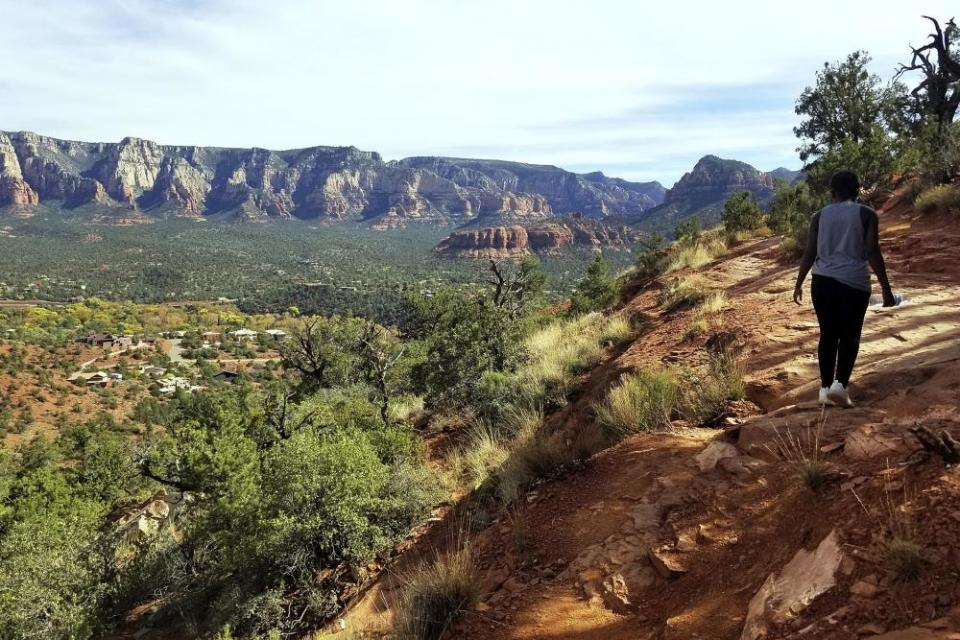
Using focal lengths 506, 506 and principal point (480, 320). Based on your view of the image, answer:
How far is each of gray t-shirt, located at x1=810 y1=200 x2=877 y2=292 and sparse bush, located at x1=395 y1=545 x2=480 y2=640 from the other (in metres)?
3.68

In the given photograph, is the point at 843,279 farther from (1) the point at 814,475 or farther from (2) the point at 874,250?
(1) the point at 814,475

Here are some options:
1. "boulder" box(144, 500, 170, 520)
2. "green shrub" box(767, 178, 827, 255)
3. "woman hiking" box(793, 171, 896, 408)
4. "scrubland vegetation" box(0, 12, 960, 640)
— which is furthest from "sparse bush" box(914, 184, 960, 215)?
"boulder" box(144, 500, 170, 520)

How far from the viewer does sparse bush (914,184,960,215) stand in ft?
34.0

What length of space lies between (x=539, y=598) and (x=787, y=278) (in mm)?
8203

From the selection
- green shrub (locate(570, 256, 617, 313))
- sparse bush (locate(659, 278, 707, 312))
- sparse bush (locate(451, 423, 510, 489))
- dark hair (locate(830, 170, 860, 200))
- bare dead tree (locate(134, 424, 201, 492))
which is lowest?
bare dead tree (locate(134, 424, 201, 492))

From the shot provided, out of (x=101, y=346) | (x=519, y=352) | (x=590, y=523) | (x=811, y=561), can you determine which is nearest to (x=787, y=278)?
(x=519, y=352)

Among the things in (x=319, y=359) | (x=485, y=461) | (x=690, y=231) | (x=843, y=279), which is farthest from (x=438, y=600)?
(x=690, y=231)

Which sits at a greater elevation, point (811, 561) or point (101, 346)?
point (811, 561)

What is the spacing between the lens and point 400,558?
224 inches

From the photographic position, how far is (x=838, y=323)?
13.6 feet

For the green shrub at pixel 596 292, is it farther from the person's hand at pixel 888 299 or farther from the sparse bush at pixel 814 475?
the sparse bush at pixel 814 475

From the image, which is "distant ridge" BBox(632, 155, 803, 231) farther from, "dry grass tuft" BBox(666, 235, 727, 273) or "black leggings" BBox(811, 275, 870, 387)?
"black leggings" BBox(811, 275, 870, 387)

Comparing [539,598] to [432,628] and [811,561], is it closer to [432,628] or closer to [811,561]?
[432,628]

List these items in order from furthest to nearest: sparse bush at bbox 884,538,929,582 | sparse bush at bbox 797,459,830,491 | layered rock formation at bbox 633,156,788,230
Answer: layered rock formation at bbox 633,156,788,230, sparse bush at bbox 797,459,830,491, sparse bush at bbox 884,538,929,582
